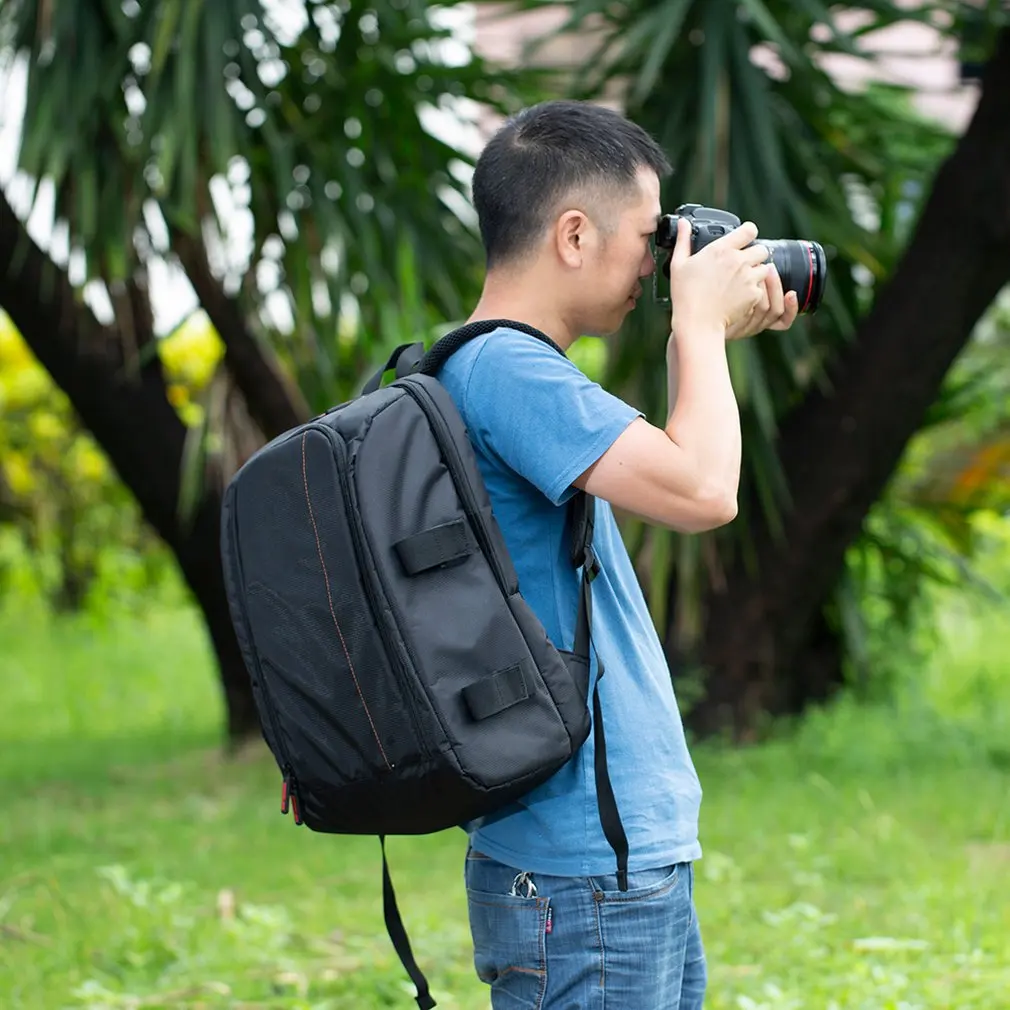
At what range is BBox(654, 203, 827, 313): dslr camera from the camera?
1682 mm

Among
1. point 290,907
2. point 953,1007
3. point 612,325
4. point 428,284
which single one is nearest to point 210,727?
point 428,284

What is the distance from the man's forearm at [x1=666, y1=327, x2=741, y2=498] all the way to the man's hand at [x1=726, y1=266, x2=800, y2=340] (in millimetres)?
74

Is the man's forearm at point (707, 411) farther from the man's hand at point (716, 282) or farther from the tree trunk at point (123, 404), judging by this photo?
the tree trunk at point (123, 404)

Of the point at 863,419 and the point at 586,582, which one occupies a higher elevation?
the point at 586,582

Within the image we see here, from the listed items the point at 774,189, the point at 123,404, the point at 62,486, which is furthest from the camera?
the point at 62,486

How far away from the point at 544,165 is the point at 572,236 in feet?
0.29

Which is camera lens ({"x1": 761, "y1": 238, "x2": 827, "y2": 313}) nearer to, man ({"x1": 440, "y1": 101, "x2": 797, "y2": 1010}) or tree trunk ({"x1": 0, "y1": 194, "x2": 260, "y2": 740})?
man ({"x1": 440, "y1": 101, "x2": 797, "y2": 1010})

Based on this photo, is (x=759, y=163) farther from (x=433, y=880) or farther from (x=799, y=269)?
(x=799, y=269)

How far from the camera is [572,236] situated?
1.66 meters

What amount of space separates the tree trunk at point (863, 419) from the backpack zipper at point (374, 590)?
3.51m

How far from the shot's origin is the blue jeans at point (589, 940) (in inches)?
61.4

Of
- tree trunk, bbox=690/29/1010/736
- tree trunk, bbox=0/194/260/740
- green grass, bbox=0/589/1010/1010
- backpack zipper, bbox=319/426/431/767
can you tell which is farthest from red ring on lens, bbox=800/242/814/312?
tree trunk, bbox=0/194/260/740

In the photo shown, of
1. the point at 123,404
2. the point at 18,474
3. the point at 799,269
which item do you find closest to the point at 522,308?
the point at 799,269

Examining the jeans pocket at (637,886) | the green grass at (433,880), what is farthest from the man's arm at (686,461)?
the green grass at (433,880)
